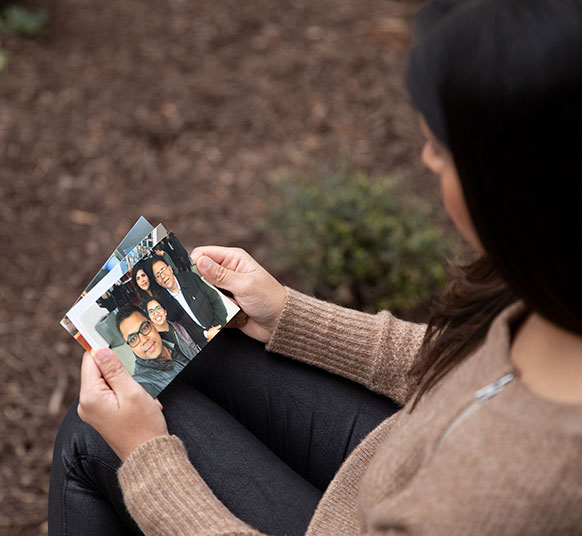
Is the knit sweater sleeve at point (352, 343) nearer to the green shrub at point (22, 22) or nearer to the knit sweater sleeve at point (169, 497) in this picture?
the knit sweater sleeve at point (169, 497)

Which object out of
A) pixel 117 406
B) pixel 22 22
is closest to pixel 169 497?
pixel 117 406

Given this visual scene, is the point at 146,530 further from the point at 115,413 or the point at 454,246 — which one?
the point at 454,246

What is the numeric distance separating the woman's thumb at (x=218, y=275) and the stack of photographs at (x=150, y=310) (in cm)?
2

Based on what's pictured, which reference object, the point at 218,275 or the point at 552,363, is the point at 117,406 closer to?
the point at 218,275

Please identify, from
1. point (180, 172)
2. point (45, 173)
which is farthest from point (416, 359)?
point (45, 173)

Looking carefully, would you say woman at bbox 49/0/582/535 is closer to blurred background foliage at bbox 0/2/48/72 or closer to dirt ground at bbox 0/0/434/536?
dirt ground at bbox 0/0/434/536

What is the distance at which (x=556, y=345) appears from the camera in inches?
36.1

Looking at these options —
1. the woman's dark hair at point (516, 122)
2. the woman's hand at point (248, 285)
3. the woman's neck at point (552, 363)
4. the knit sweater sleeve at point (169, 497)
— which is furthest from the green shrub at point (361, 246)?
the woman's dark hair at point (516, 122)

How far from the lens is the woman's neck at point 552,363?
2.88ft

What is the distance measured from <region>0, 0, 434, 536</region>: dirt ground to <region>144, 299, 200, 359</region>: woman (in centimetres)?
103

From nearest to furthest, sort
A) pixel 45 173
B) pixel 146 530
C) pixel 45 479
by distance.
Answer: pixel 146 530 → pixel 45 479 → pixel 45 173

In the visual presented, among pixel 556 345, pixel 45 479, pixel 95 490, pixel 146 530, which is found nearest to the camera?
pixel 556 345

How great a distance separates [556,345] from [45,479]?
1785 mm

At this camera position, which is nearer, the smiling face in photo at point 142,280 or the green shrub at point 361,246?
the smiling face in photo at point 142,280
